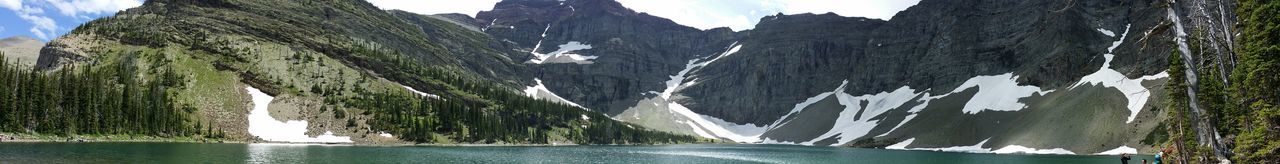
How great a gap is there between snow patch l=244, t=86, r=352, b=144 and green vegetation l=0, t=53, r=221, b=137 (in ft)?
31.4

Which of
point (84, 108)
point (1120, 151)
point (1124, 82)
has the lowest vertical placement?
point (1120, 151)

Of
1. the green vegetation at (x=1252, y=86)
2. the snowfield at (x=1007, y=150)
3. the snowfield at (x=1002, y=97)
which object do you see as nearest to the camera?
the green vegetation at (x=1252, y=86)

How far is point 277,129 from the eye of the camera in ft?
441

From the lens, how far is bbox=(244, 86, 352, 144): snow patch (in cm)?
12975

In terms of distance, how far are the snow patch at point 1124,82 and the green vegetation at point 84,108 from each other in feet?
498

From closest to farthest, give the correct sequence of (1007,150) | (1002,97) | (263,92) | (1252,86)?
(1252,86), (1007,150), (263,92), (1002,97)

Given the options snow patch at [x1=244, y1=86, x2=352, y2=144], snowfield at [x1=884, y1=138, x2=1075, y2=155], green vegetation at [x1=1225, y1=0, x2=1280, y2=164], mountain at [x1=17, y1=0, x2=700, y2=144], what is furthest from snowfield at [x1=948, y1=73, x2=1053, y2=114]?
green vegetation at [x1=1225, y1=0, x2=1280, y2=164]

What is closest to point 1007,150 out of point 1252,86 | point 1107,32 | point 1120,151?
point 1120,151

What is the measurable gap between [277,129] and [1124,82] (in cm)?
16334

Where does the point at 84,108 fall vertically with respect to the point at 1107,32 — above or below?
below

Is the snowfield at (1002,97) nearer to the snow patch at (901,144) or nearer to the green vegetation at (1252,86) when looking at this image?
the snow patch at (901,144)

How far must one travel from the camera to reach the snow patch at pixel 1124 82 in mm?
128125

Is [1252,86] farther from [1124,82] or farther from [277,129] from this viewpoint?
[1124,82]

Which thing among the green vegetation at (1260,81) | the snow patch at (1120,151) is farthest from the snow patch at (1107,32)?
the green vegetation at (1260,81)
